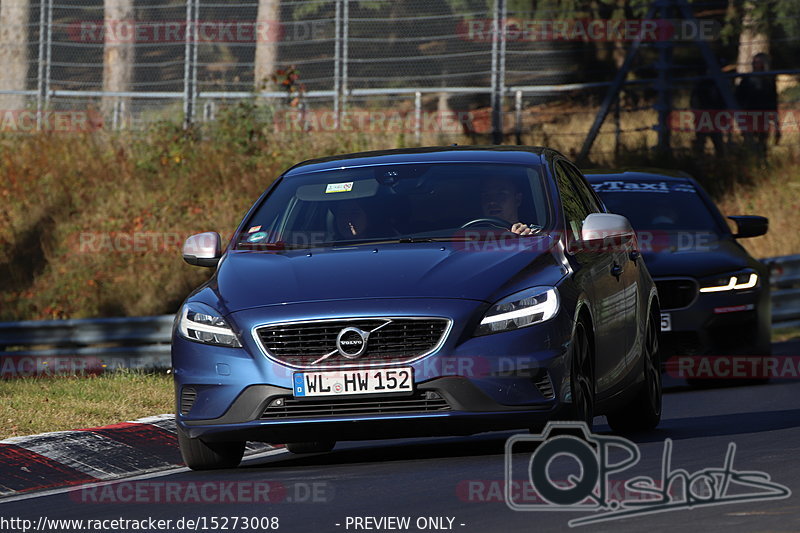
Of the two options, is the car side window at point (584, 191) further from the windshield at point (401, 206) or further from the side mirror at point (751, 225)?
the side mirror at point (751, 225)

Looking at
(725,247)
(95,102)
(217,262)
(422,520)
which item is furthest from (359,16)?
(422,520)

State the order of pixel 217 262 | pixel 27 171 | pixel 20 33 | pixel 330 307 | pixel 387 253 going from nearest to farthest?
1. pixel 330 307
2. pixel 387 253
3. pixel 217 262
4. pixel 27 171
5. pixel 20 33

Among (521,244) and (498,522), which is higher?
(521,244)

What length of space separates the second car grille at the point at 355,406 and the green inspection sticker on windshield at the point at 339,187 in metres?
1.79

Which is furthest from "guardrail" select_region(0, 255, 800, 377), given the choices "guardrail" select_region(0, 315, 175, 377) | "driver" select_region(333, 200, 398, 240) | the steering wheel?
the steering wheel

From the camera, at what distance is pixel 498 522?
6984 millimetres

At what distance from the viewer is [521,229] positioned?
947 centimetres

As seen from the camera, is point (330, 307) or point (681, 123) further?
point (681, 123)

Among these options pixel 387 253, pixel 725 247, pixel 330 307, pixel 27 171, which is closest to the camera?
pixel 330 307

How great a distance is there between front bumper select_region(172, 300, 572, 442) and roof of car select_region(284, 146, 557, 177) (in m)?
1.81

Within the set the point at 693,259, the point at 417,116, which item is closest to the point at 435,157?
the point at 693,259

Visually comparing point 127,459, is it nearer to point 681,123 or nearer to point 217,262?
point 217,262

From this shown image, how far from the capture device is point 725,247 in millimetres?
14547

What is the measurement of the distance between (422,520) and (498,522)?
31 centimetres
